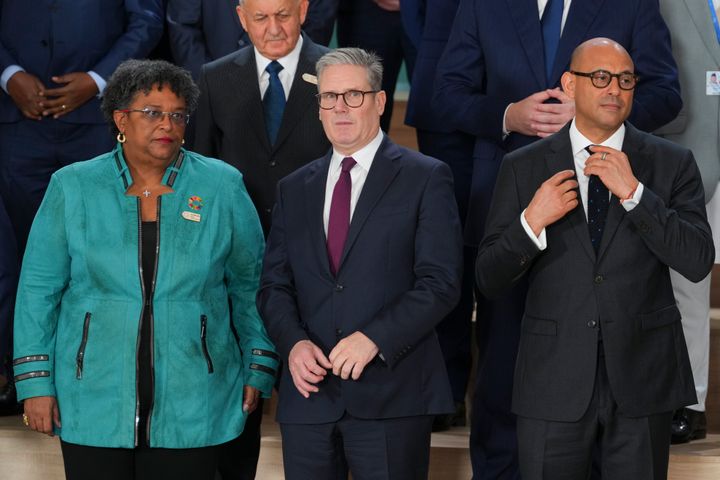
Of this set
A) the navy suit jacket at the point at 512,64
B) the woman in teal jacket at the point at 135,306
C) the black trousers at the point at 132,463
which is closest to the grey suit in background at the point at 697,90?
the navy suit jacket at the point at 512,64

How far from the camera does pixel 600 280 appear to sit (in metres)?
3.39

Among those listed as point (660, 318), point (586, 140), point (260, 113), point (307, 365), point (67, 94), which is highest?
point (67, 94)

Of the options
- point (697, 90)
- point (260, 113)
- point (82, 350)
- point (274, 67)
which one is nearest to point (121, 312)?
point (82, 350)

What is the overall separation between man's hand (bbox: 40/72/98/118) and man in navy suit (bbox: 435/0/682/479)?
1.40 metres

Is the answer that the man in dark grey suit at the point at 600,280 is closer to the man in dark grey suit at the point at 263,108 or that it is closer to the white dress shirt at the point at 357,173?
the white dress shirt at the point at 357,173

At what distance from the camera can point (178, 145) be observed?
370 cm

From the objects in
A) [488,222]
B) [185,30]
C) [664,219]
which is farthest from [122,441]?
[185,30]

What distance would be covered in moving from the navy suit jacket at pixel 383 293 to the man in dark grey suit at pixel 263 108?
2.15 feet

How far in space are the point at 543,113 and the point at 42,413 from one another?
5.63 ft

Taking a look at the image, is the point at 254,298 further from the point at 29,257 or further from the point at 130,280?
the point at 29,257

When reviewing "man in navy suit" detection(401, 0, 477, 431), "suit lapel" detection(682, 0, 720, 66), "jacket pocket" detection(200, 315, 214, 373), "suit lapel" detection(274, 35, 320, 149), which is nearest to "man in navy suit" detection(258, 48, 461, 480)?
"jacket pocket" detection(200, 315, 214, 373)

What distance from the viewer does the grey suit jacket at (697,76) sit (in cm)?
443

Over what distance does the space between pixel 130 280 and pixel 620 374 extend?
134 centimetres

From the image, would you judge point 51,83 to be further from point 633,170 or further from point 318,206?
point 633,170
